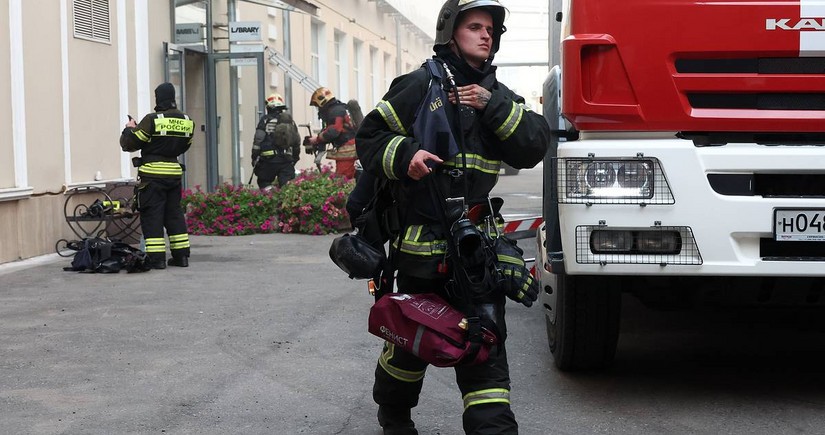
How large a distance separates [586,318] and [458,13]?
183cm

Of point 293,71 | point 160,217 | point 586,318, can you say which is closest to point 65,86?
point 160,217

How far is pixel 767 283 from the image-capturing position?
5.09 m

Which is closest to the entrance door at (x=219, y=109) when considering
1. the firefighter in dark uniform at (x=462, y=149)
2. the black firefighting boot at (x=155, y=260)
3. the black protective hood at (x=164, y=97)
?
the black protective hood at (x=164, y=97)

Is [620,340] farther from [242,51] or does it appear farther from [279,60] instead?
[279,60]

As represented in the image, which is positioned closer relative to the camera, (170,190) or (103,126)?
(170,190)

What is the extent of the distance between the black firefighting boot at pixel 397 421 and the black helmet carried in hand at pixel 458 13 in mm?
1437

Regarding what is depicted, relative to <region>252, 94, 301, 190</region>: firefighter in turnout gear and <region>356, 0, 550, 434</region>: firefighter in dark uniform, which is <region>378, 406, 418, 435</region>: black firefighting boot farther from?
<region>252, 94, 301, 190</region>: firefighter in turnout gear

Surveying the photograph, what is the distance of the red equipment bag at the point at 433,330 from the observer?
4047 mm

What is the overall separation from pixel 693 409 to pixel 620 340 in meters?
1.69

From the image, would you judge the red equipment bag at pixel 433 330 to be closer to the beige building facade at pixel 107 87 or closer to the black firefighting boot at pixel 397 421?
the black firefighting boot at pixel 397 421

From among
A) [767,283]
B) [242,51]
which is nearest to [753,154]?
[767,283]

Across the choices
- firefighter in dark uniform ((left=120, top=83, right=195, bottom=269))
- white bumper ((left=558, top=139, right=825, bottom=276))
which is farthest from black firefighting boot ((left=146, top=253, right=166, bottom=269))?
white bumper ((left=558, top=139, right=825, bottom=276))

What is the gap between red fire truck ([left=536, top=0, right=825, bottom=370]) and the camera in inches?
185

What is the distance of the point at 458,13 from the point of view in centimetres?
426
